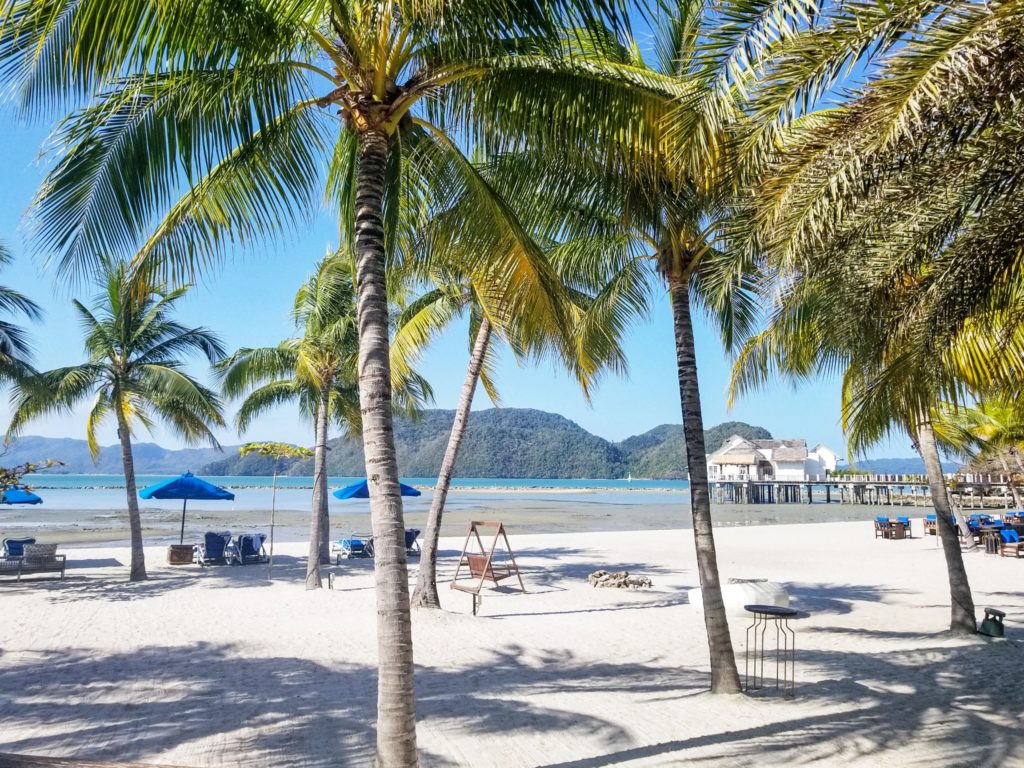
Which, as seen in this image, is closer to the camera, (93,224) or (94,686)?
(93,224)

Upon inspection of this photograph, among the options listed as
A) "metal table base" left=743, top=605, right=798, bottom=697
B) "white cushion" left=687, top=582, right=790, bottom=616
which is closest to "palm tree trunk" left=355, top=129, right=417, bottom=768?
"metal table base" left=743, top=605, right=798, bottom=697

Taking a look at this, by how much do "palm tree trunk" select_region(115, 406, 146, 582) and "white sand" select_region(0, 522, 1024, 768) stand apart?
660 millimetres

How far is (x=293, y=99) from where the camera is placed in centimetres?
530

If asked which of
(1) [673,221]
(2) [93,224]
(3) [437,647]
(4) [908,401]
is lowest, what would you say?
(3) [437,647]

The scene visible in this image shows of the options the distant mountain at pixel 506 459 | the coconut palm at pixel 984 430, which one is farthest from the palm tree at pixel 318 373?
the distant mountain at pixel 506 459

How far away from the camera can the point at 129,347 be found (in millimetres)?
15523

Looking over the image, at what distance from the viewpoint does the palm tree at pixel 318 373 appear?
1427cm

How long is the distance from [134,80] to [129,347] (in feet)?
40.1

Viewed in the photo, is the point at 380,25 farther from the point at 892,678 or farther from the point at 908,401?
the point at 892,678

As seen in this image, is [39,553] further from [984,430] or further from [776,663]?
[984,430]

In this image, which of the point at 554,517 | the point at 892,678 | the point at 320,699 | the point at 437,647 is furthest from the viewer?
the point at 554,517

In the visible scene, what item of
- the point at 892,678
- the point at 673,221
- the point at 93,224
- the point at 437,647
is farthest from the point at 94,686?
the point at 892,678

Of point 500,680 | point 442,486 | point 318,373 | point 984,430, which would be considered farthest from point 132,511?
point 984,430

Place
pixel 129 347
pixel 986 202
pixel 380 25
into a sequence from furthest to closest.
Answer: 1. pixel 129 347
2. pixel 986 202
3. pixel 380 25
